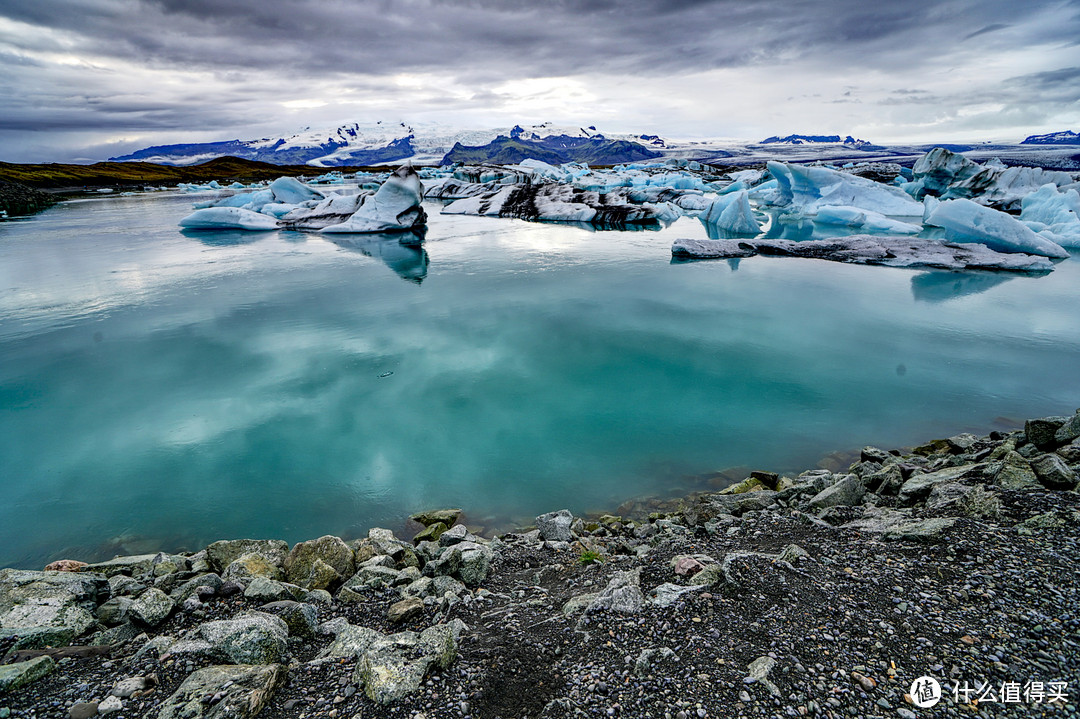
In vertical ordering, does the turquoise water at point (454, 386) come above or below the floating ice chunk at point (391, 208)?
below

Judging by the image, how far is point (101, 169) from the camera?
2672 inches

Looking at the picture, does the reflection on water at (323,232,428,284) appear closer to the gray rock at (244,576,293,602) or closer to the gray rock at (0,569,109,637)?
the gray rock at (0,569,109,637)

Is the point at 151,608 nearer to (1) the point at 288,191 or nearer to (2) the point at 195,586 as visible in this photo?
(2) the point at 195,586

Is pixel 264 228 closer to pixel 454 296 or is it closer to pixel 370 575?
pixel 454 296

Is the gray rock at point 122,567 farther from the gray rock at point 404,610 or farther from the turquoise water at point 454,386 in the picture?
the gray rock at point 404,610

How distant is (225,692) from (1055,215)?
28618mm

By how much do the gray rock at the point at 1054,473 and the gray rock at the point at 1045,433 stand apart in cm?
98

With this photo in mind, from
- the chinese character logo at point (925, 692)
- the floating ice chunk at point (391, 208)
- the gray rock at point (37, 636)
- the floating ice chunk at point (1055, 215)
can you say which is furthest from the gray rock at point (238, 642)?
the floating ice chunk at point (1055, 215)

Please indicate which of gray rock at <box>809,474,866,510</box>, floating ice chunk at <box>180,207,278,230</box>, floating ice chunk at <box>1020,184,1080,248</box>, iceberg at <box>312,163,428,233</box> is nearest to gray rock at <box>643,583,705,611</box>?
gray rock at <box>809,474,866,510</box>

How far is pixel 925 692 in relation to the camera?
82.4 inches

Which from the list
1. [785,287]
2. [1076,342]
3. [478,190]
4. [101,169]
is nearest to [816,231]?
[785,287]

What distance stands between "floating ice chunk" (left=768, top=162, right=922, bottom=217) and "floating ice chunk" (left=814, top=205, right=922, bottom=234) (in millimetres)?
841

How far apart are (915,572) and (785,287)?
1137 cm

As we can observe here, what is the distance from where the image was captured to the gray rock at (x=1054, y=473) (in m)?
3.67
